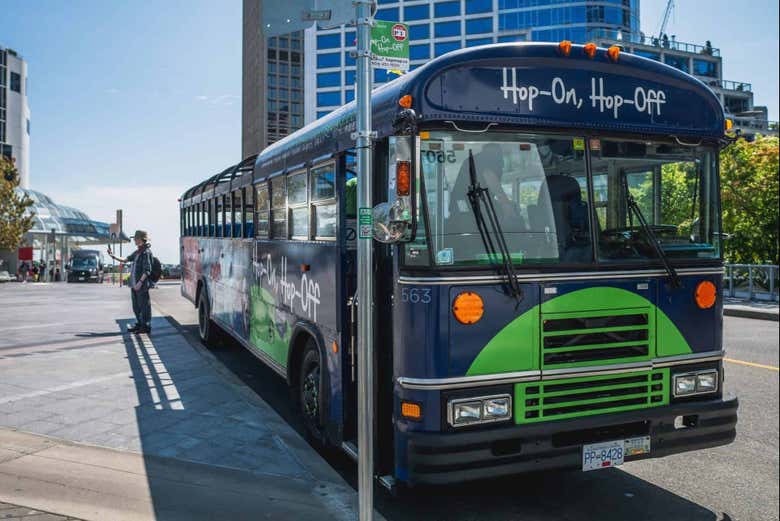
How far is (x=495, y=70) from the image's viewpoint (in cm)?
439

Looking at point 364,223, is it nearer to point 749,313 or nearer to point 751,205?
point 749,313

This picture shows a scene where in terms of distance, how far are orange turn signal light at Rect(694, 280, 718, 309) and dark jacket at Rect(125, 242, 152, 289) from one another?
10450mm

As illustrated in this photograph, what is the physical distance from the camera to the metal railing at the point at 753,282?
19719mm

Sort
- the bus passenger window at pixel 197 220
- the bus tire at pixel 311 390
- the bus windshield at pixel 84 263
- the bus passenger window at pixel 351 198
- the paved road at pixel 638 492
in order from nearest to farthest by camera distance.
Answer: the paved road at pixel 638 492
the bus passenger window at pixel 351 198
the bus tire at pixel 311 390
the bus passenger window at pixel 197 220
the bus windshield at pixel 84 263

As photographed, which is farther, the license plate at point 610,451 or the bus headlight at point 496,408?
the license plate at point 610,451

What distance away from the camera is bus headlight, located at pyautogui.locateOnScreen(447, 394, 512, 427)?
4129 mm

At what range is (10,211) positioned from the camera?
5169cm

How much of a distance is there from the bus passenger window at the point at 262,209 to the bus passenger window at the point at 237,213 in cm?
94

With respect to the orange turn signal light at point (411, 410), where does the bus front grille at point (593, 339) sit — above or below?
above

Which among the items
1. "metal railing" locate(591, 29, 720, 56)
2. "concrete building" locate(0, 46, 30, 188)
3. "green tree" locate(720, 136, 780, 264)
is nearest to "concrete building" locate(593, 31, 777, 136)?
"metal railing" locate(591, 29, 720, 56)

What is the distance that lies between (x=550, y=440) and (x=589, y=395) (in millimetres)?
418

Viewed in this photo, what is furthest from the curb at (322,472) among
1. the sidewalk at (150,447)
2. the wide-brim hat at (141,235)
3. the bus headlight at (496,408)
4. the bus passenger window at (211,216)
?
the wide-brim hat at (141,235)

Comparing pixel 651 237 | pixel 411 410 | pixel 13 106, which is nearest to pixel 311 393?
pixel 411 410

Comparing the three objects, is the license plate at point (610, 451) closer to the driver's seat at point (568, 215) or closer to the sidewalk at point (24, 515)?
the driver's seat at point (568, 215)
